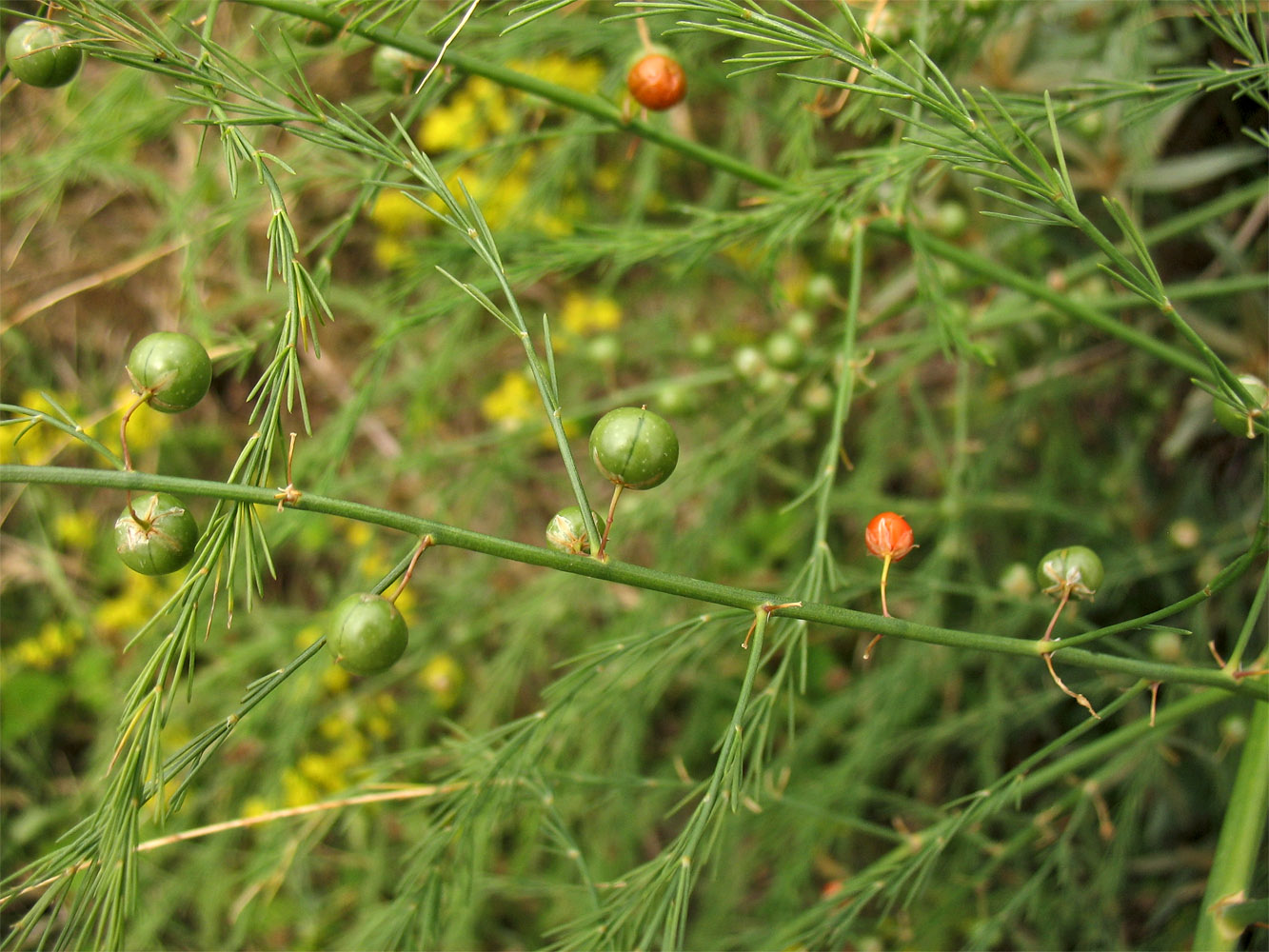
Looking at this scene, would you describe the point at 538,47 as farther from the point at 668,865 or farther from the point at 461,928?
the point at 461,928

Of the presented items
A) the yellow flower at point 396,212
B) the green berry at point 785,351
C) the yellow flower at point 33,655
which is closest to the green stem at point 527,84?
the green berry at point 785,351

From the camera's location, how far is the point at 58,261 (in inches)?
123

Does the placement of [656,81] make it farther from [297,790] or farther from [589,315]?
[297,790]

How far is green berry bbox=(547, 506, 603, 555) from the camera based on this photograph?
955mm

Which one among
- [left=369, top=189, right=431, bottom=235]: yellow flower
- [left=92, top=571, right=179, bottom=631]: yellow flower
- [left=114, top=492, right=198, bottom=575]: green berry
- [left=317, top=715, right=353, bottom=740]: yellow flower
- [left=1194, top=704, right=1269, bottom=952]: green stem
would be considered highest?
[left=114, top=492, right=198, bottom=575]: green berry

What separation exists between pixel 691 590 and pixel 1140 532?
74.2 inches

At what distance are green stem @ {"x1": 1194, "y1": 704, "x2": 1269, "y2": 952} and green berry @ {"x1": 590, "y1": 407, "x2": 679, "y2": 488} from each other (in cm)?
98

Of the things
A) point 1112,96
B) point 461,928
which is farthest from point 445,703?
point 1112,96

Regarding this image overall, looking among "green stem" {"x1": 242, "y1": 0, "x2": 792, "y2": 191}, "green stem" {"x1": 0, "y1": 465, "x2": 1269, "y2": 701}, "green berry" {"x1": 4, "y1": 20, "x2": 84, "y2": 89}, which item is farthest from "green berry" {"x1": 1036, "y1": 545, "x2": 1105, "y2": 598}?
"green berry" {"x1": 4, "y1": 20, "x2": 84, "y2": 89}

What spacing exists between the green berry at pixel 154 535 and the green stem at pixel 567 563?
0.04 meters

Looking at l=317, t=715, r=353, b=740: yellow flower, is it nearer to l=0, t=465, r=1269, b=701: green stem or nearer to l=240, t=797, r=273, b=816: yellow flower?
l=240, t=797, r=273, b=816: yellow flower

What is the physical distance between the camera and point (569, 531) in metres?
0.96

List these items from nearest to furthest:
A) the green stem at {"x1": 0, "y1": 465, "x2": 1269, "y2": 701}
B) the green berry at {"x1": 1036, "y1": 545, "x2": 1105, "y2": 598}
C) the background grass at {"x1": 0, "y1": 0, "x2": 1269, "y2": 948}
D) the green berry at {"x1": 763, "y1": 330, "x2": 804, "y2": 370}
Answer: the green stem at {"x1": 0, "y1": 465, "x2": 1269, "y2": 701}
the green berry at {"x1": 1036, "y1": 545, "x2": 1105, "y2": 598}
the background grass at {"x1": 0, "y1": 0, "x2": 1269, "y2": 948}
the green berry at {"x1": 763, "y1": 330, "x2": 804, "y2": 370}

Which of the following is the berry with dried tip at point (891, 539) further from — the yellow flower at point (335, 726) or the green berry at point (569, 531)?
the yellow flower at point (335, 726)
